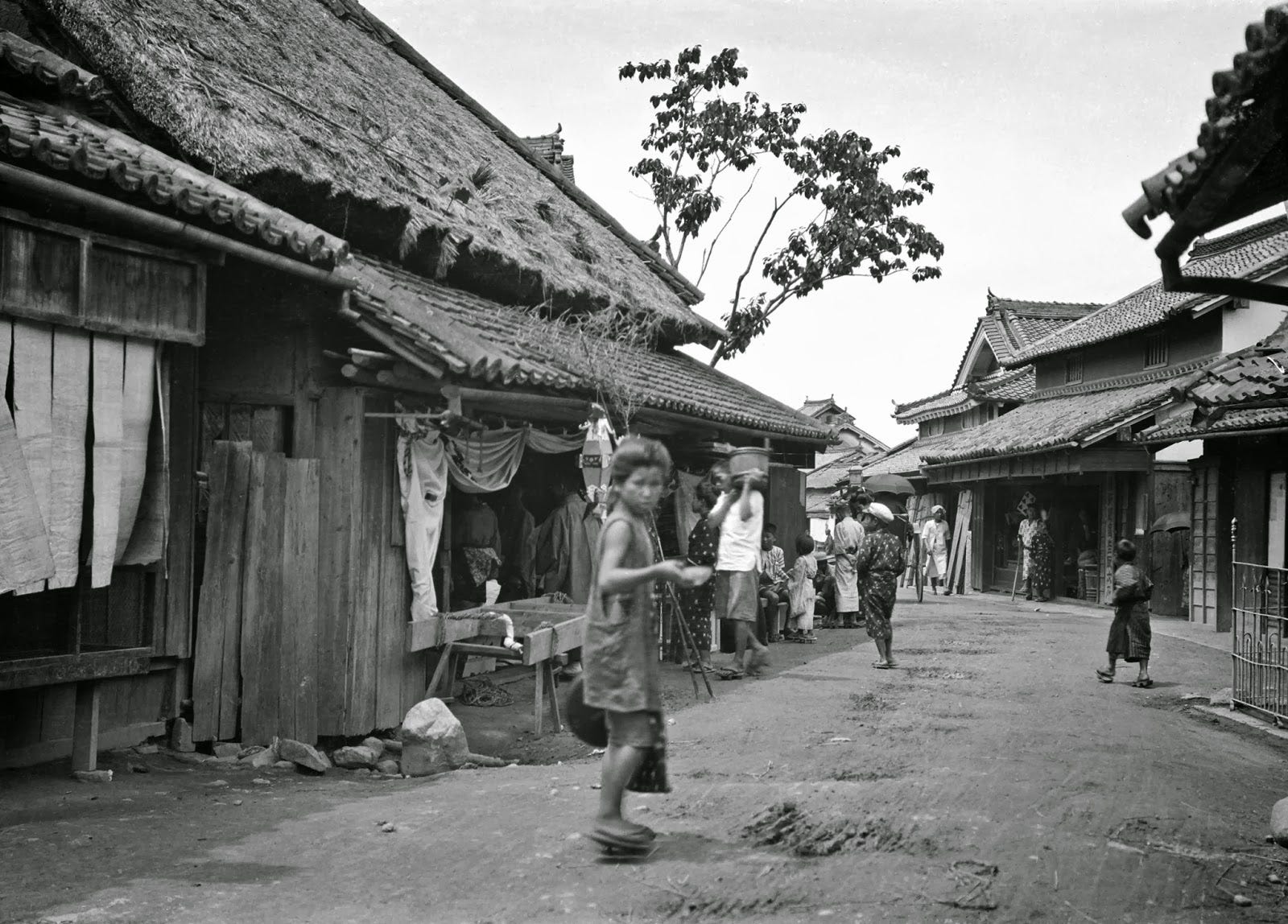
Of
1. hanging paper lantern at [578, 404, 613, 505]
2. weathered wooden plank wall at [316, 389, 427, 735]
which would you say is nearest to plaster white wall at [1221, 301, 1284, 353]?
hanging paper lantern at [578, 404, 613, 505]

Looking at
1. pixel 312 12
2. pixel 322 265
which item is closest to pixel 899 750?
pixel 322 265

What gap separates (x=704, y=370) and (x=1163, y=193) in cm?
1310

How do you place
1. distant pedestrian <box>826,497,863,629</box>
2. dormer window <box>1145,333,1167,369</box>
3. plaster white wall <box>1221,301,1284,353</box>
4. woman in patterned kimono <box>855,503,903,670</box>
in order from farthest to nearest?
dormer window <box>1145,333,1167,369</box>, plaster white wall <box>1221,301,1284,353</box>, distant pedestrian <box>826,497,863,629</box>, woman in patterned kimono <box>855,503,903,670</box>

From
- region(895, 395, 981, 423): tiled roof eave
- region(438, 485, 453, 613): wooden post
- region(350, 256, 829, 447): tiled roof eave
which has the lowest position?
region(438, 485, 453, 613): wooden post

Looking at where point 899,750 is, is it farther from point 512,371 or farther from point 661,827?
point 512,371

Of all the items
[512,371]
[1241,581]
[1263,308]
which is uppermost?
[1263,308]

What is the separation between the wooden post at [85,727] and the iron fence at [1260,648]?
864 cm

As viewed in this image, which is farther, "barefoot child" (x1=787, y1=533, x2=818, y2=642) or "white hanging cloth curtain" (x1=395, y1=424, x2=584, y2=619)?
"barefoot child" (x1=787, y1=533, x2=818, y2=642)

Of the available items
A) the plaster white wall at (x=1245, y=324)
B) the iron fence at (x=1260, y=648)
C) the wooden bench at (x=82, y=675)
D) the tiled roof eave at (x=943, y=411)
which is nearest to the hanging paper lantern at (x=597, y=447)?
the wooden bench at (x=82, y=675)

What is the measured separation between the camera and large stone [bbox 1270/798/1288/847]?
18.9 feet

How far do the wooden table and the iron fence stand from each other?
573 cm

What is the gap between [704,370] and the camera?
18.3 metres

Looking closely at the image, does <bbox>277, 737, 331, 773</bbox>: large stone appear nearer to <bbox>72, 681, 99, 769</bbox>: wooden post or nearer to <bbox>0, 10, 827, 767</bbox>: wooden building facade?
<bbox>0, 10, 827, 767</bbox>: wooden building facade

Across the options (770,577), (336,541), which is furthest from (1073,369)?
(336,541)
